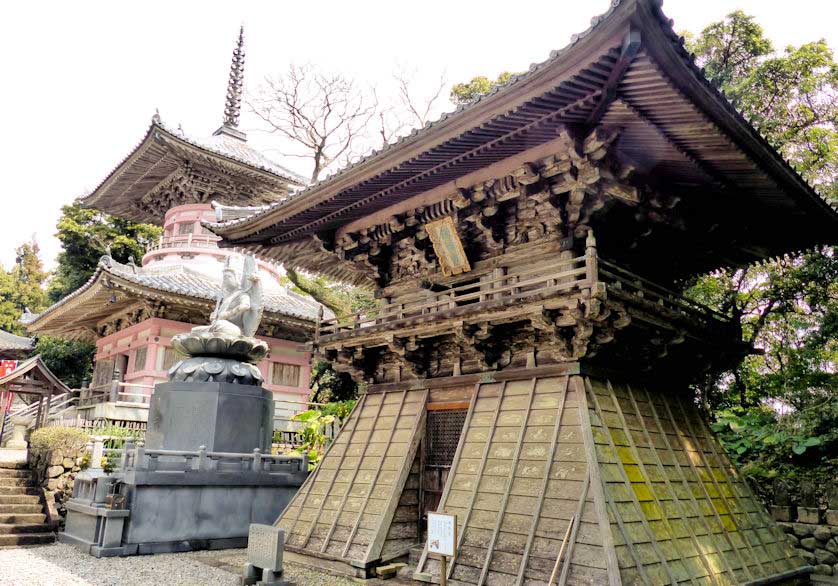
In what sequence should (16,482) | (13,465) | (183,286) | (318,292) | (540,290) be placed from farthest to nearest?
(318,292), (183,286), (13,465), (16,482), (540,290)

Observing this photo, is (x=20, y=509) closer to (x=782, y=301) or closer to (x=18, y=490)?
(x=18, y=490)

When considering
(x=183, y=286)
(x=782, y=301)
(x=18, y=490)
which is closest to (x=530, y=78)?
(x=782, y=301)

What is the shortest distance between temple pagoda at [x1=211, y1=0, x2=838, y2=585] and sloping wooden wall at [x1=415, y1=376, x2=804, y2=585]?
3cm

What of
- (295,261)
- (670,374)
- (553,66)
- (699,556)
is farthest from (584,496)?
(295,261)

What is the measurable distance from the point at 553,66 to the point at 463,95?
59.1 ft

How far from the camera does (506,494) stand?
26.6 feet

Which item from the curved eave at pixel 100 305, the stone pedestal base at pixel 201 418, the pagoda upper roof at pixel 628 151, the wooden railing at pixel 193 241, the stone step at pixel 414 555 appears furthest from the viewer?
the wooden railing at pixel 193 241

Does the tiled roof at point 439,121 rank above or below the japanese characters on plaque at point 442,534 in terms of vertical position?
above

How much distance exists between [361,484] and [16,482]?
914cm

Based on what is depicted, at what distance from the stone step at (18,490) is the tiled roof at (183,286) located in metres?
6.58

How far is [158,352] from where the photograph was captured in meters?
19.4

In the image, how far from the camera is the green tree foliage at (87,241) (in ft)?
103

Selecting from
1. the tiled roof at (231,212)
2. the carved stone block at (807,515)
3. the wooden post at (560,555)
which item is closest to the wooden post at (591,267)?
the wooden post at (560,555)

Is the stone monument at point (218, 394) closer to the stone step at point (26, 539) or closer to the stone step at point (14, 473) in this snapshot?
the stone step at point (26, 539)
